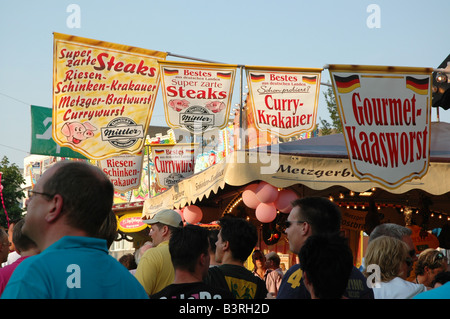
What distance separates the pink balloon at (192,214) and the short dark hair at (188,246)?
7.47 metres

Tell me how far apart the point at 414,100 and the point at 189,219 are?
517 cm

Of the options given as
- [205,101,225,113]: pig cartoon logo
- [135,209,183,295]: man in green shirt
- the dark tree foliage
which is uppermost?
[205,101,225,113]: pig cartoon logo

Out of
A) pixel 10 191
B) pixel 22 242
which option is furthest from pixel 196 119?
pixel 10 191

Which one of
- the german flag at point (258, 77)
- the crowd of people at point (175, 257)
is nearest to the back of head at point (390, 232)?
the crowd of people at point (175, 257)

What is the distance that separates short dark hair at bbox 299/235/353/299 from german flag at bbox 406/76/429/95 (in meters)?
5.74

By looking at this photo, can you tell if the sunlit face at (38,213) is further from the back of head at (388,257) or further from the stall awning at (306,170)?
the stall awning at (306,170)

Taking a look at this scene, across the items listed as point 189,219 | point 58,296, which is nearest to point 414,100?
point 189,219

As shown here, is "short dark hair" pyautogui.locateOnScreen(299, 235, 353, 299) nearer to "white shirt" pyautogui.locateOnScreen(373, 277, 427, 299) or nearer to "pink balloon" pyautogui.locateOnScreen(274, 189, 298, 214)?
"white shirt" pyautogui.locateOnScreen(373, 277, 427, 299)

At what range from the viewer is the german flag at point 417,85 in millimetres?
8281

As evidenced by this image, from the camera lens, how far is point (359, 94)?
26.6ft

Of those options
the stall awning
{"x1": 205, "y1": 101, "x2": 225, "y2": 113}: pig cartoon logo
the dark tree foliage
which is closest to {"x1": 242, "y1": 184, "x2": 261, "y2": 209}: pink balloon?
the stall awning

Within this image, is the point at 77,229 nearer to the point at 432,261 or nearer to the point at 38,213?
the point at 38,213

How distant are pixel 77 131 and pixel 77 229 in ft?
29.1

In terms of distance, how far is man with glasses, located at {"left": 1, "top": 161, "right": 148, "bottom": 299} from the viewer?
2.25m
